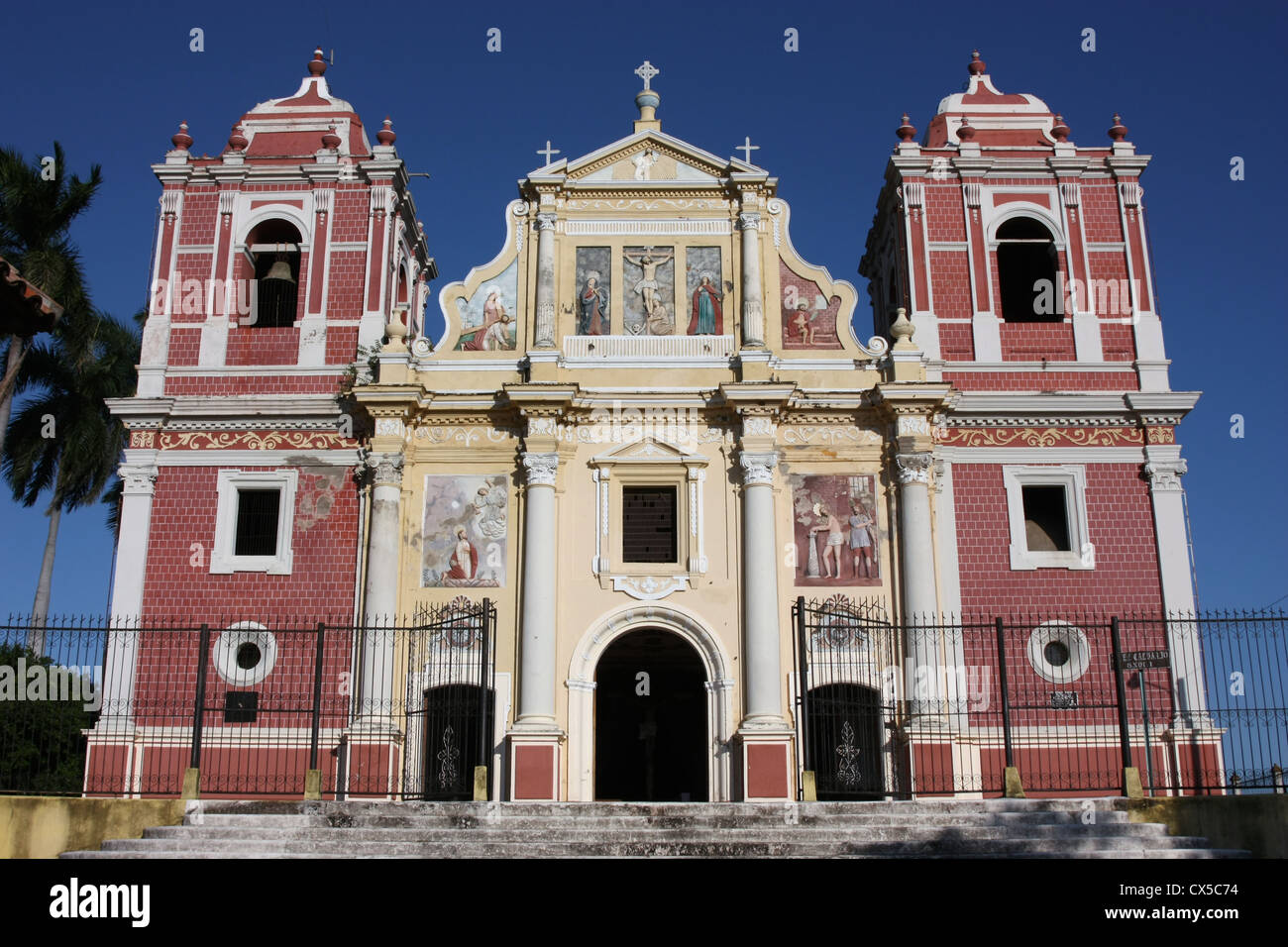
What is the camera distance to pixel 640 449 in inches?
891

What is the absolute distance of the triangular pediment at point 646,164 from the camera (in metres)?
24.1

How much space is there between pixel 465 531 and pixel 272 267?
6.31m

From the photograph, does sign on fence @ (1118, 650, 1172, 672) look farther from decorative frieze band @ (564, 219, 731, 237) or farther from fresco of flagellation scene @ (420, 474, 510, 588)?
fresco of flagellation scene @ (420, 474, 510, 588)

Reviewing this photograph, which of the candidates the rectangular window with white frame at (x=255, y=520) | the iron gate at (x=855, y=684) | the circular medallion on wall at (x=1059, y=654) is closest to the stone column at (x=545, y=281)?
the rectangular window with white frame at (x=255, y=520)

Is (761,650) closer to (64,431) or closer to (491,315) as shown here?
(491,315)

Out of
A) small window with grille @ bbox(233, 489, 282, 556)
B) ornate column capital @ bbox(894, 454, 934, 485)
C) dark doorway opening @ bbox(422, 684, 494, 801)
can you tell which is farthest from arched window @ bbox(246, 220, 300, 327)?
ornate column capital @ bbox(894, 454, 934, 485)

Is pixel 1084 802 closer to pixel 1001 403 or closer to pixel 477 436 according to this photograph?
pixel 1001 403

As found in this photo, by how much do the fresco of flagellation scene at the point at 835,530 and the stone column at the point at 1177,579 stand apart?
461 centimetres

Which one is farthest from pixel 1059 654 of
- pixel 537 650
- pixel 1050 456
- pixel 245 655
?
pixel 245 655

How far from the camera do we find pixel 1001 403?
22.7 metres

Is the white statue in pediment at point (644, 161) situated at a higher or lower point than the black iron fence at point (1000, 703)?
higher

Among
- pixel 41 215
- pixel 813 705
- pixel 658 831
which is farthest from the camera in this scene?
pixel 41 215

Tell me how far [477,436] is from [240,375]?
4347 millimetres

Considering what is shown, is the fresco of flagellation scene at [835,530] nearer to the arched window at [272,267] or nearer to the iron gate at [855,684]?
the iron gate at [855,684]
